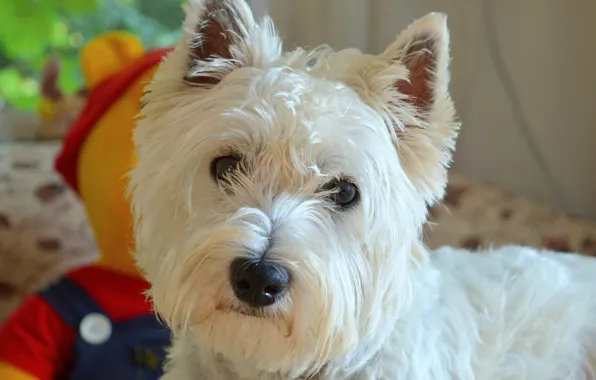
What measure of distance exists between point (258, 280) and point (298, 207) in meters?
0.16

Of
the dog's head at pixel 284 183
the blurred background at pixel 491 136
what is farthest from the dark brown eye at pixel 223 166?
the blurred background at pixel 491 136

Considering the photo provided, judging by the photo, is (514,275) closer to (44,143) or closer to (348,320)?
(348,320)

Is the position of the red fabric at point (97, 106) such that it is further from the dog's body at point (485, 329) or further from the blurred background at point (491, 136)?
the dog's body at point (485, 329)

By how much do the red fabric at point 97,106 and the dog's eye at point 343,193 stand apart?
70cm

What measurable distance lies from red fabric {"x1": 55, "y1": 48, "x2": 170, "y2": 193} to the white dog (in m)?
0.48

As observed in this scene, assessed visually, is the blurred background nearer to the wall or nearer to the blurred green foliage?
the wall

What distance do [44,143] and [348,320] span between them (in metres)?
1.86

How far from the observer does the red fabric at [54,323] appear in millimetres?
1544

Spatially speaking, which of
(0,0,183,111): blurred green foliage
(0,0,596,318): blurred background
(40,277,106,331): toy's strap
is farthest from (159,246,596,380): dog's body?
(0,0,183,111): blurred green foliage

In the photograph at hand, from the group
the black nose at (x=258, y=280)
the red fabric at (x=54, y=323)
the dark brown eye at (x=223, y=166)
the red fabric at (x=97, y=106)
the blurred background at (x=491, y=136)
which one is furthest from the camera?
the blurred background at (x=491, y=136)

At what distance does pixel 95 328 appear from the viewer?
1.60 m

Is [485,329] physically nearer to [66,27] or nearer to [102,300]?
[102,300]

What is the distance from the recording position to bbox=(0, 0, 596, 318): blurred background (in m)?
2.03

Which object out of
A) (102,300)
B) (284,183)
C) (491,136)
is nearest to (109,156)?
(102,300)
